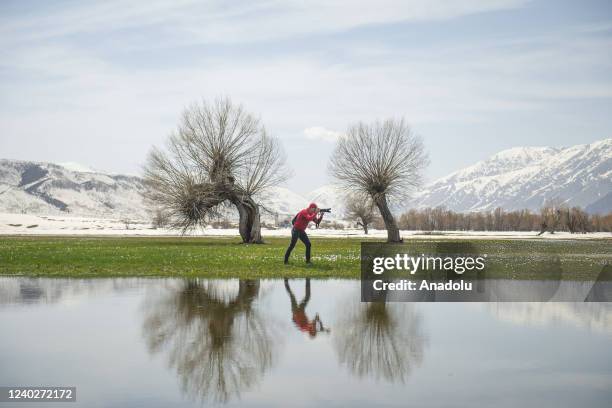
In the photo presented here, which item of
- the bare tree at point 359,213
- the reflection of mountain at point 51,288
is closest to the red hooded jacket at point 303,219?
the reflection of mountain at point 51,288

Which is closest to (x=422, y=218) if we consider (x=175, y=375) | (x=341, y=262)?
(x=341, y=262)

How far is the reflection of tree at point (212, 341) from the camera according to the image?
31.0ft

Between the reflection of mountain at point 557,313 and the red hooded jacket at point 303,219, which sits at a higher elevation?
the red hooded jacket at point 303,219

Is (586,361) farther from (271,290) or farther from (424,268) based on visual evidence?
(424,268)

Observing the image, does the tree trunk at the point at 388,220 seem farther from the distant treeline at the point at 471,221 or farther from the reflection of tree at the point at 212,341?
the distant treeline at the point at 471,221

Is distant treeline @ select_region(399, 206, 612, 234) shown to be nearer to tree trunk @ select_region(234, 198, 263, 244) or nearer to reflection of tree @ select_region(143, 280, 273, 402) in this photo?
tree trunk @ select_region(234, 198, 263, 244)

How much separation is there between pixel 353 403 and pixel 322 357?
8.47 ft

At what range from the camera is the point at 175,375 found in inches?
383

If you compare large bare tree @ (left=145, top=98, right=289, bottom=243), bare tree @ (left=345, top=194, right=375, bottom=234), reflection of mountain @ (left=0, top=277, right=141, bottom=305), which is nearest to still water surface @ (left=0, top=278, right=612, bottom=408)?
reflection of mountain @ (left=0, top=277, right=141, bottom=305)

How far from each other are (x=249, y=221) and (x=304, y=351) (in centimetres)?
4774

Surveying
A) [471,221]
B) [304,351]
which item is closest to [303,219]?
[304,351]

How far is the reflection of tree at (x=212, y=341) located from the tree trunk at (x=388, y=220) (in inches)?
2022

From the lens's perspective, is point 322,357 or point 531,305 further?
point 531,305

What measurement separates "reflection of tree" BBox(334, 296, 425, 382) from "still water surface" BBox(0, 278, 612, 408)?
30 mm
